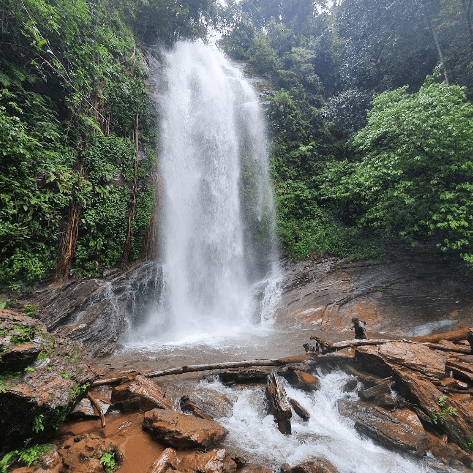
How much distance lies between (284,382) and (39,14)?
12.0 m

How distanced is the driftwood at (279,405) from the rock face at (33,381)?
2913 mm

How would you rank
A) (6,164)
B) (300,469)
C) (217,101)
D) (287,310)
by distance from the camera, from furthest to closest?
(217,101), (287,310), (6,164), (300,469)

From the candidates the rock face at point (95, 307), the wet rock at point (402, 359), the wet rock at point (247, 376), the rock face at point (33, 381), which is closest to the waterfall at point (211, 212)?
the rock face at point (95, 307)

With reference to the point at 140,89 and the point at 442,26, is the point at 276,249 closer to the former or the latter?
the point at 140,89

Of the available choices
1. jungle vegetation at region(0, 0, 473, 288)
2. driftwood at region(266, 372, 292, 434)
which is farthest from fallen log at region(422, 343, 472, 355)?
jungle vegetation at region(0, 0, 473, 288)

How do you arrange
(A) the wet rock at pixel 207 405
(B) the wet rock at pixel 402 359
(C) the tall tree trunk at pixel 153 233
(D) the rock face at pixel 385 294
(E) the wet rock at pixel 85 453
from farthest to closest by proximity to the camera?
(C) the tall tree trunk at pixel 153 233
(D) the rock face at pixel 385 294
(B) the wet rock at pixel 402 359
(A) the wet rock at pixel 207 405
(E) the wet rock at pixel 85 453

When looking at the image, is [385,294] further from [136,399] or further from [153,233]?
[153,233]

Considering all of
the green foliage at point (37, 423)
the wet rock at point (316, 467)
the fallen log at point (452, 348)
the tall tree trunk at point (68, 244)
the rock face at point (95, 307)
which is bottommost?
the wet rock at point (316, 467)

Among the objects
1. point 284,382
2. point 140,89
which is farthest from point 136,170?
point 284,382

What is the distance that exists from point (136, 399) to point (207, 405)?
1181 millimetres

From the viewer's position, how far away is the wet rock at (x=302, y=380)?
5004 mm

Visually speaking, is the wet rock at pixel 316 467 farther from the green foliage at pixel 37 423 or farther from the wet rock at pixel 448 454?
the green foliage at pixel 37 423

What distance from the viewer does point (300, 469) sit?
3117 millimetres

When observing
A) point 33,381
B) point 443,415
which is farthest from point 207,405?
point 443,415
